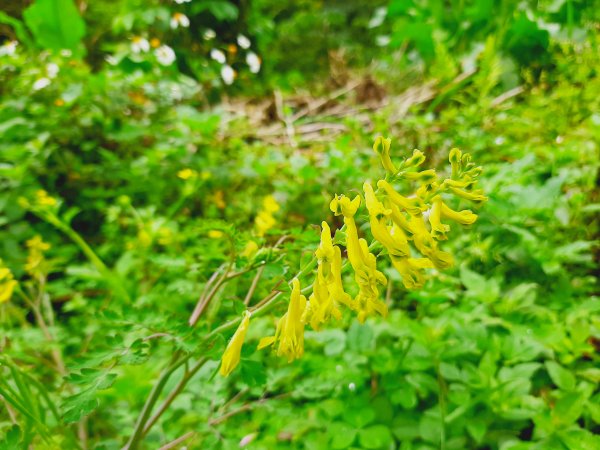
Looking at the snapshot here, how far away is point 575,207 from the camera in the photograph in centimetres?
140

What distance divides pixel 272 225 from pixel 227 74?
2.65 metres

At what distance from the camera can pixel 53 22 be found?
234cm

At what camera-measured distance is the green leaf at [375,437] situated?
81cm

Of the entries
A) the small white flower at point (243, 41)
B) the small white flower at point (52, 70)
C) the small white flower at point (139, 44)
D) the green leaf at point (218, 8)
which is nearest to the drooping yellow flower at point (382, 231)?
the small white flower at point (52, 70)

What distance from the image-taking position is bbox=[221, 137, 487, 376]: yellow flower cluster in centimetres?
59

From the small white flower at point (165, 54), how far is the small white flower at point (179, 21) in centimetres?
18

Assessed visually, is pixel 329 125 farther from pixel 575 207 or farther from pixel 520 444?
pixel 520 444

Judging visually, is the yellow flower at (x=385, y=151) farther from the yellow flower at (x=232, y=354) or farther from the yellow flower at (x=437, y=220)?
the yellow flower at (x=232, y=354)

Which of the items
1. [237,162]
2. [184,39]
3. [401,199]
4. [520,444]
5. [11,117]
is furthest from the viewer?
[184,39]

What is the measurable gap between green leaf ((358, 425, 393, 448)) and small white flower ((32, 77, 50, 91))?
2216mm

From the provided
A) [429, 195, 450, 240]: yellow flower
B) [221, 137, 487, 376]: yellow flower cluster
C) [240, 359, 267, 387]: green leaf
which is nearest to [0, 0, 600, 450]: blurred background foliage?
[240, 359, 267, 387]: green leaf

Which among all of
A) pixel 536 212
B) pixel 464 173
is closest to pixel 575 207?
pixel 536 212

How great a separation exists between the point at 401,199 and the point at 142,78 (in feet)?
6.66

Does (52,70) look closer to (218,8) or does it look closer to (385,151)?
(218,8)
